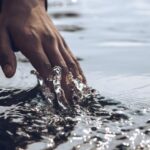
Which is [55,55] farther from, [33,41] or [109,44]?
[109,44]

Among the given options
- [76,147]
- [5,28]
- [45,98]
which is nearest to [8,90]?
[45,98]

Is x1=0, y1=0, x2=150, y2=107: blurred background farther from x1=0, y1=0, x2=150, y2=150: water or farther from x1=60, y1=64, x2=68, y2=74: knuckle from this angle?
x1=60, y1=64, x2=68, y2=74: knuckle

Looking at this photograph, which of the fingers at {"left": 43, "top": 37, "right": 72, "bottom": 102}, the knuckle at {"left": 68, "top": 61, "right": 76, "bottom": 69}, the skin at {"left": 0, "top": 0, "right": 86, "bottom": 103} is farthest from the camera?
the knuckle at {"left": 68, "top": 61, "right": 76, "bottom": 69}

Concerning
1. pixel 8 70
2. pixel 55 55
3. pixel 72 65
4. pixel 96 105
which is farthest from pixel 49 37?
pixel 96 105

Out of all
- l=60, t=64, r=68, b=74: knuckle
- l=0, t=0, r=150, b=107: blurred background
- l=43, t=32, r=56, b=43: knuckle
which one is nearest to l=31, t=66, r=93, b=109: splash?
l=60, t=64, r=68, b=74: knuckle

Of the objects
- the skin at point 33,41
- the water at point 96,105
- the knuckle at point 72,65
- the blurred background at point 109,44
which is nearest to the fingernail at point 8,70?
the skin at point 33,41

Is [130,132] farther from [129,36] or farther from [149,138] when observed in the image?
[129,36]

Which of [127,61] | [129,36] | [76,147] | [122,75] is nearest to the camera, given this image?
[76,147]

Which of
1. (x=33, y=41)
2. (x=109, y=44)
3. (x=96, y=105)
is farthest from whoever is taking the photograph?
(x=109, y=44)
